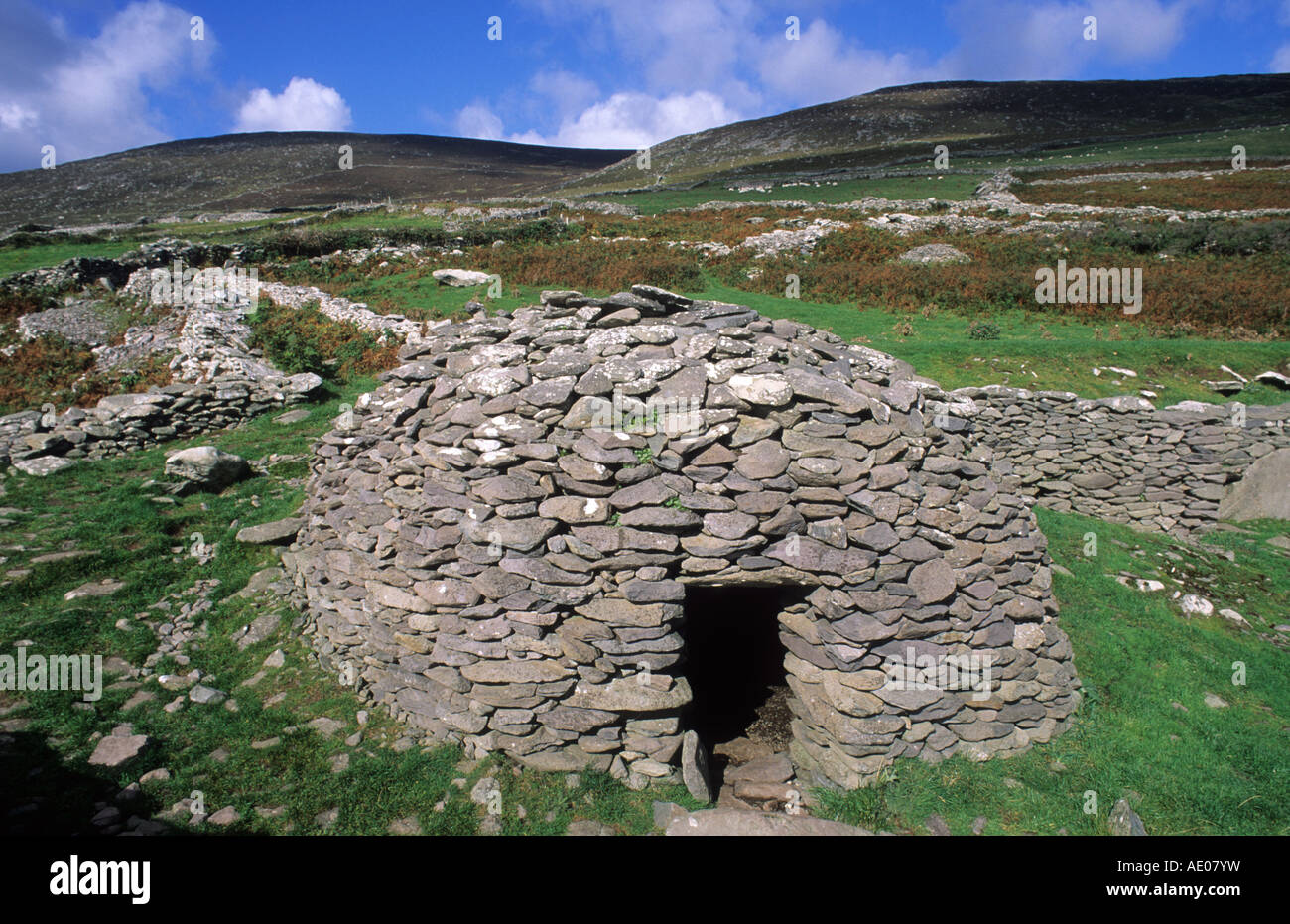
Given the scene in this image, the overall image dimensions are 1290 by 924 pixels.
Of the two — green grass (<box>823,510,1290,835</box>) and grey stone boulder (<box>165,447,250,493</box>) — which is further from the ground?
grey stone boulder (<box>165,447,250,493</box>)

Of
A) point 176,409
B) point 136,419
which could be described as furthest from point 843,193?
point 136,419

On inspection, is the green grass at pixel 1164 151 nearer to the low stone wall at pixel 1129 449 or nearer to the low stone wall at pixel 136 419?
the low stone wall at pixel 1129 449

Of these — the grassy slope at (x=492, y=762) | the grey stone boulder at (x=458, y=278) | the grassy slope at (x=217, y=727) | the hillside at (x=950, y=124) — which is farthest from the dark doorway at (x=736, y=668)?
the hillside at (x=950, y=124)

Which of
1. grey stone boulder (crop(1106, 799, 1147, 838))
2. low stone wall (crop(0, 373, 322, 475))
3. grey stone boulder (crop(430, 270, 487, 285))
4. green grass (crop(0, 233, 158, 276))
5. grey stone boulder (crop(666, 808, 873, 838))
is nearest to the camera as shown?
grey stone boulder (crop(666, 808, 873, 838))

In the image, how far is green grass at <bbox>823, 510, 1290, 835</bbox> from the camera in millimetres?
5562

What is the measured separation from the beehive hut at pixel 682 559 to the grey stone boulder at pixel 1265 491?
887 centimetres

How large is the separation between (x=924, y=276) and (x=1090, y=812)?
68.1 ft

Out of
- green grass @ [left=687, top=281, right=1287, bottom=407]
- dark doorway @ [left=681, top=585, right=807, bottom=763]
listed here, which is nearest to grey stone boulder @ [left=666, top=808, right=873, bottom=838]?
dark doorway @ [left=681, top=585, right=807, bottom=763]

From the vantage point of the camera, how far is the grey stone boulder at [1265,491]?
38.4 feet

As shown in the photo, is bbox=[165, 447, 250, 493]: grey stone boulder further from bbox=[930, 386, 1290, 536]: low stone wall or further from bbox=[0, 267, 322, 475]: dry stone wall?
bbox=[930, 386, 1290, 536]: low stone wall

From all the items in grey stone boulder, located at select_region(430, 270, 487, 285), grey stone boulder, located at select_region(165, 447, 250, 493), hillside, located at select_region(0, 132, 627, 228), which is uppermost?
hillside, located at select_region(0, 132, 627, 228)

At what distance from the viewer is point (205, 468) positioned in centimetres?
1059

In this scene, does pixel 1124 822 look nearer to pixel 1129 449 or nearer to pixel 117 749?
pixel 117 749

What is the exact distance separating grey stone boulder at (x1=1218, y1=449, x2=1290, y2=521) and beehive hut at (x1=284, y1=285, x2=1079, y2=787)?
8872 mm
